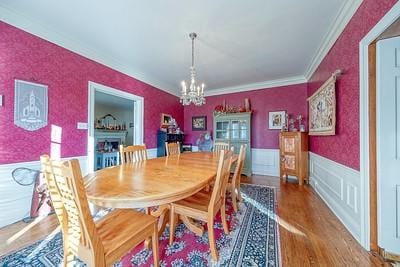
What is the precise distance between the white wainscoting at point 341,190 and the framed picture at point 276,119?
1514mm

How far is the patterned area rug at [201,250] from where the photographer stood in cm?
144

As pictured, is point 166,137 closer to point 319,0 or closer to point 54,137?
point 54,137

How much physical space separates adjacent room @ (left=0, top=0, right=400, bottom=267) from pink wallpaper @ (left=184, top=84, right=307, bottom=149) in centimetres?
70

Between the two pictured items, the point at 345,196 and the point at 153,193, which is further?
the point at 345,196

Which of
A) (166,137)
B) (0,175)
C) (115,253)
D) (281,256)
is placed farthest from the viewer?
(166,137)

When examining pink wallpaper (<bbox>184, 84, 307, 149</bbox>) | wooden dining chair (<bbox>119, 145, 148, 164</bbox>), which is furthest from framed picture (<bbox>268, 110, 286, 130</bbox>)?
wooden dining chair (<bbox>119, 145, 148, 164</bbox>)

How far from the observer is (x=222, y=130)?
496 centimetres

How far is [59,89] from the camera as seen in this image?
252 cm

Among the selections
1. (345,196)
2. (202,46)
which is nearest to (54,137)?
(202,46)

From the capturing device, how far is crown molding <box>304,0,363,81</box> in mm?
1855

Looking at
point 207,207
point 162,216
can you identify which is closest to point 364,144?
point 207,207

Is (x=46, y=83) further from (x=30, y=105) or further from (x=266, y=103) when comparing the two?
(x=266, y=103)

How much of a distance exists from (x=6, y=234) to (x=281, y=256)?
9.13ft

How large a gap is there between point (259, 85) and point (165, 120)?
276 centimetres
